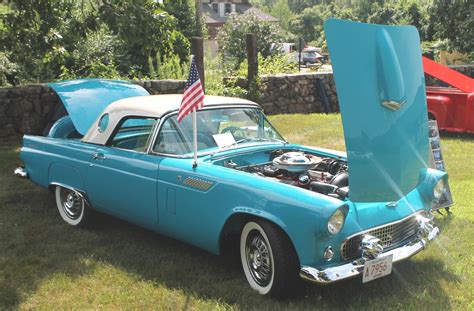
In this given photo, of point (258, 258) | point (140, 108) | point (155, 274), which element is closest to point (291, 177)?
point (258, 258)

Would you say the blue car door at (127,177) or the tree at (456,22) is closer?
the blue car door at (127,177)

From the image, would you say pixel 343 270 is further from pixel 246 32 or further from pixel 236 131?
pixel 246 32

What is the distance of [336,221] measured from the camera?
3316 mm

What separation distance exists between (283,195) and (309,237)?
1.13 ft

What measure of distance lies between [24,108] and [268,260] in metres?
6.94

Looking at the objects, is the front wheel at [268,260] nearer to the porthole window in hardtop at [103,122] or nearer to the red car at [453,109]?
the porthole window in hardtop at [103,122]

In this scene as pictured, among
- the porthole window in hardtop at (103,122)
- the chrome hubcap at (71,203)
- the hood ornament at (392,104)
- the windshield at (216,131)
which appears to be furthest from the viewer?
the chrome hubcap at (71,203)

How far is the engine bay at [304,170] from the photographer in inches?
157

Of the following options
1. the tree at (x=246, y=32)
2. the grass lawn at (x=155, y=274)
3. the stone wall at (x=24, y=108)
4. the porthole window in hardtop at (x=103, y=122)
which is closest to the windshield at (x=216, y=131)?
the porthole window in hardtop at (x=103, y=122)

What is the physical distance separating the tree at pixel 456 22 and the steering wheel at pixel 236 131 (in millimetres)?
A: 17710

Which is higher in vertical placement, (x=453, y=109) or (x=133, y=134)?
(x=133, y=134)

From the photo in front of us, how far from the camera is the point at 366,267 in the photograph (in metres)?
3.32

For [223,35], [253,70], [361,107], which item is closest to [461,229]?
[361,107]

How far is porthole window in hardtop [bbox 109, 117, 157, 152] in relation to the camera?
462 cm
